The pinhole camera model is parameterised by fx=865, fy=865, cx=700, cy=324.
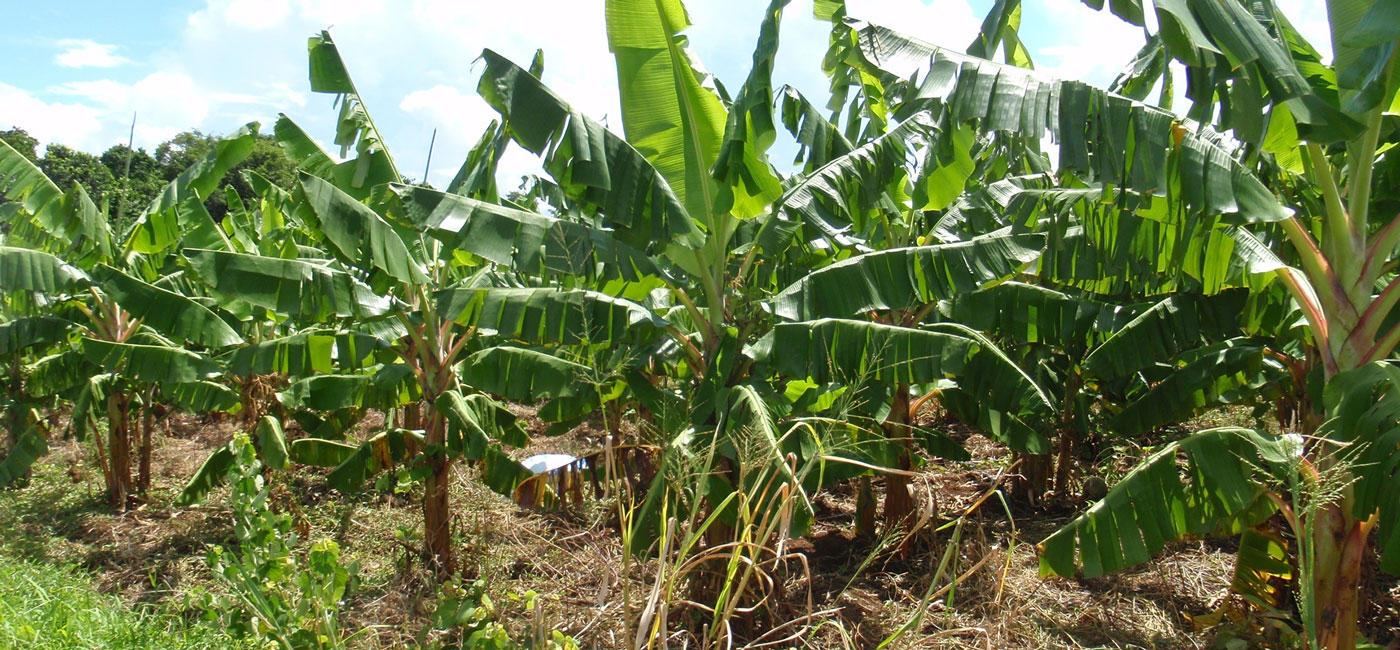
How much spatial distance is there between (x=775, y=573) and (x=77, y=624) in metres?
3.80

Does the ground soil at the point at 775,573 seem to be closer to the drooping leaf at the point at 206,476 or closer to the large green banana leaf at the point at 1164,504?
the large green banana leaf at the point at 1164,504

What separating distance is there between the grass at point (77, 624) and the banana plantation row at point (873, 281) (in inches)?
50.4

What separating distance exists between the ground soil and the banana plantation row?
1.35 feet

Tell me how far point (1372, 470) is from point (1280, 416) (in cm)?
274

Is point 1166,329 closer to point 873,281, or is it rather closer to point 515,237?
point 873,281

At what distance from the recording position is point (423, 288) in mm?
5727

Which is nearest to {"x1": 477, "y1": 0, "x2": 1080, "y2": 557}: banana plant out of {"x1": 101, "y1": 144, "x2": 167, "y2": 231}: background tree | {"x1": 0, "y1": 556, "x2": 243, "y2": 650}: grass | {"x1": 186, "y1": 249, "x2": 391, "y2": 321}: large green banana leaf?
{"x1": 186, "y1": 249, "x2": 391, "y2": 321}: large green banana leaf

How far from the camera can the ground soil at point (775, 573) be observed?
15.2 feet

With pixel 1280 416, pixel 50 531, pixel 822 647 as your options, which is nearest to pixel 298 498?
pixel 50 531

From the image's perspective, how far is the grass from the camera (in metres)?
4.43

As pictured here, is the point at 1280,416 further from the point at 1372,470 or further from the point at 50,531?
the point at 50,531

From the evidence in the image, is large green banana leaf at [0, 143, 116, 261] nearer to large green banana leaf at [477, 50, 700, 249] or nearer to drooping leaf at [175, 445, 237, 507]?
drooping leaf at [175, 445, 237, 507]

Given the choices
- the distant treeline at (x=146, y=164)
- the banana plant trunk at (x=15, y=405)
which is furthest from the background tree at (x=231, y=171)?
the banana plant trunk at (x=15, y=405)

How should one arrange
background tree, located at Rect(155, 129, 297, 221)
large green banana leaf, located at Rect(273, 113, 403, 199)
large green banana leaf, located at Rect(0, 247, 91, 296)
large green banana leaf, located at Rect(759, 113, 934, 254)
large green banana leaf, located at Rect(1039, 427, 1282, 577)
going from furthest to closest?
background tree, located at Rect(155, 129, 297, 221) < large green banana leaf, located at Rect(0, 247, 91, 296) < large green banana leaf, located at Rect(273, 113, 403, 199) < large green banana leaf, located at Rect(759, 113, 934, 254) < large green banana leaf, located at Rect(1039, 427, 1282, 577)
